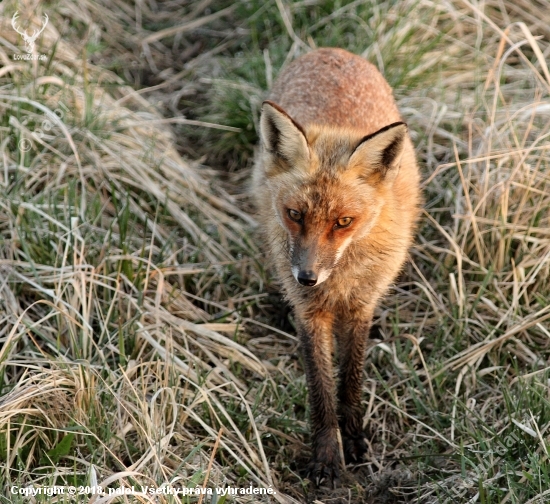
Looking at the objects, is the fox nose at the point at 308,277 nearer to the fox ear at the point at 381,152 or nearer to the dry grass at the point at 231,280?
the fox ear at the point at 381,152

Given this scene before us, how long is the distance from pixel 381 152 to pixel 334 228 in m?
0.47

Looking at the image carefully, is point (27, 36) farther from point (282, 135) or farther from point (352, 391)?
point (352, 391)

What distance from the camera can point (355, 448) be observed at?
4.38 m

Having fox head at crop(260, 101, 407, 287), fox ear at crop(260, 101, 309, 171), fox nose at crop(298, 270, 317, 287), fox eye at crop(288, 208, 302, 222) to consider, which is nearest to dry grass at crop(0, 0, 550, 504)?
fox nose at crop(298, 270, 317, 287)

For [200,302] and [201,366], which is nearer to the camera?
[201,366]

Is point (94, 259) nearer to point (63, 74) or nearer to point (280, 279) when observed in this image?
point (280, 279)

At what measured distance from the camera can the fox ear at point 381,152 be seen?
3678 millimetres

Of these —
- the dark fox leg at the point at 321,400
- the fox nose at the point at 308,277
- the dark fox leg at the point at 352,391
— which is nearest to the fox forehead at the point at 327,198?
the fox nose at the point at 308,277

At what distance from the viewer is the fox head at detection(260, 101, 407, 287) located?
368 cm

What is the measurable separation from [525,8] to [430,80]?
4.82 ft

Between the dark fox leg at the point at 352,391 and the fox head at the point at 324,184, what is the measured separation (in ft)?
2.07

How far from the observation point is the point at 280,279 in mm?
4383

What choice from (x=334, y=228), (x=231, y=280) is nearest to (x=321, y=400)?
(x=334, y=228)

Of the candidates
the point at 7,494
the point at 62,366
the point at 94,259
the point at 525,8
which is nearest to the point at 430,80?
the point at 525,8
